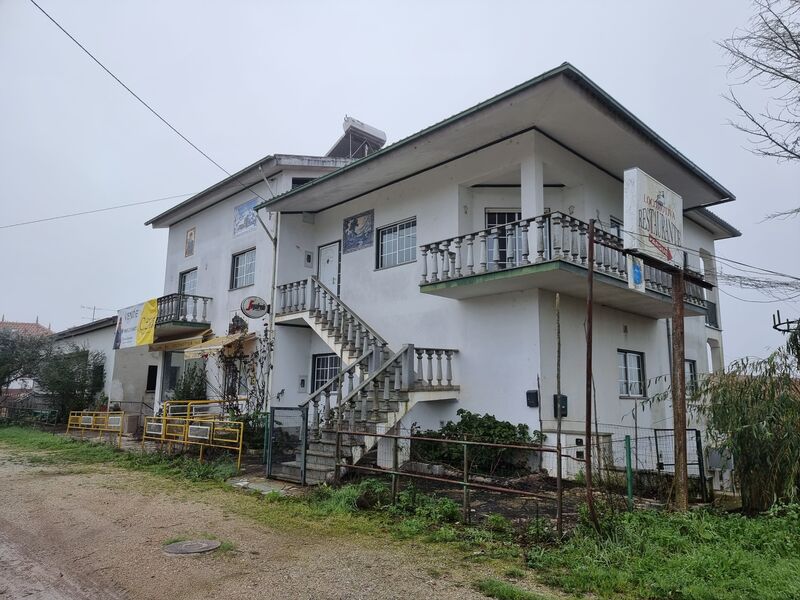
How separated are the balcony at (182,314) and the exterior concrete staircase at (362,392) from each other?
25.4 feet

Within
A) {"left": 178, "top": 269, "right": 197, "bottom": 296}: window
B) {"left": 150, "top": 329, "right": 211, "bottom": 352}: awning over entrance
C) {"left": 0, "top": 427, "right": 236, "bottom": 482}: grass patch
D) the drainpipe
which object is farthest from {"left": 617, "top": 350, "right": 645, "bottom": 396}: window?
{"left": 178, "top": 269, "right": 197, "bottom": 296}: window

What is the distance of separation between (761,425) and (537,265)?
4385 millimetres

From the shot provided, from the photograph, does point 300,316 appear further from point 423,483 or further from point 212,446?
point 423,483

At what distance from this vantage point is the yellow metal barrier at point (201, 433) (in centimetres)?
1270

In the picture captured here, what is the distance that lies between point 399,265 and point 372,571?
964 centimetres

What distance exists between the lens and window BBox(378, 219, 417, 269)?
14469mm

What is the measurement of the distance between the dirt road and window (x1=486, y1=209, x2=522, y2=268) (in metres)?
7.17

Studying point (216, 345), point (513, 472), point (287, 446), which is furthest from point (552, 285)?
point (216, 345)

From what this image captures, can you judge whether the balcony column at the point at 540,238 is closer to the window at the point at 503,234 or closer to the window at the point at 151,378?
the window at the point at 503,234

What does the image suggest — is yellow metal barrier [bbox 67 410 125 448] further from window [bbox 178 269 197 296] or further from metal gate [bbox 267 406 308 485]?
metal gate [bbox 267 406 308 485]

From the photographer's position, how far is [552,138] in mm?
12203

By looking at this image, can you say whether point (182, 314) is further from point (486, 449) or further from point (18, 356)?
point (486, 449)

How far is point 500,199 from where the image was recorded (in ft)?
44.0

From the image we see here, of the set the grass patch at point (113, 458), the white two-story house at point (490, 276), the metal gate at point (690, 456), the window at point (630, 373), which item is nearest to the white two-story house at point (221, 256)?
the white two-story house at point (490, 276)
